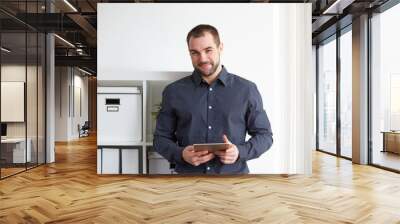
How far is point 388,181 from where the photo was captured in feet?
20.3

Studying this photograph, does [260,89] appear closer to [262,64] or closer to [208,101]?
[262,64]

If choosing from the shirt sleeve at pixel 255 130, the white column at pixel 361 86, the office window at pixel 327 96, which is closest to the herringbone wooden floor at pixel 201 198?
the shirt sleeve at pixel 255 130

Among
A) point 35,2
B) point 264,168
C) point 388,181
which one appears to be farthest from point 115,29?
point 388,181

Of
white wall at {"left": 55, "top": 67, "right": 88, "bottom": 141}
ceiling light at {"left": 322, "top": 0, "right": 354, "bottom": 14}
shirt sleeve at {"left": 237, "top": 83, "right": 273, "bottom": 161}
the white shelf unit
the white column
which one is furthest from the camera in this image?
white wall at {"left": 55, "top": 67, "right": 88, "bottom": 141}

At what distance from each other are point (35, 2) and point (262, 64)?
175 inches

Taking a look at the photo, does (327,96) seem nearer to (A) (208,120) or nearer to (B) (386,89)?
(B) (386,89)

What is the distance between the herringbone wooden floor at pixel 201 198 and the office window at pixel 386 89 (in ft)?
3.02

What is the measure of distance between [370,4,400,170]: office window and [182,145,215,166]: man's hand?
3940 mm

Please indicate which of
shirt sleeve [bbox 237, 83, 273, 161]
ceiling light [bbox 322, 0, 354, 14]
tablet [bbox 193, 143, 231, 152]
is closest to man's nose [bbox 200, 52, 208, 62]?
shirt sleeve [bbox 237, 83, 273, 161]

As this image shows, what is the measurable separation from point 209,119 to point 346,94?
5.02 m

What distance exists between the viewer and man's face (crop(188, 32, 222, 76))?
5.77 m

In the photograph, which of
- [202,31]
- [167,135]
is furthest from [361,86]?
[167,135]

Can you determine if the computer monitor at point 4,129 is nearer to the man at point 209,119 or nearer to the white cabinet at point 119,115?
the white cabinet at point 119,115

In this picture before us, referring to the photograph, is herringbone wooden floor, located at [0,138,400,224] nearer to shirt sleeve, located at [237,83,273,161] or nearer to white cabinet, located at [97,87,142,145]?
shirt sleeve, located at [237,83,273,161]
